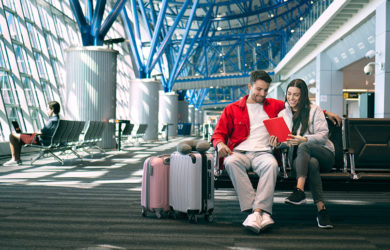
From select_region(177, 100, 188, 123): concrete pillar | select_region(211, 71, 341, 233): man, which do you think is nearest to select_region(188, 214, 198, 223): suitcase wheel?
select_region(211, 71, 341, 233): man

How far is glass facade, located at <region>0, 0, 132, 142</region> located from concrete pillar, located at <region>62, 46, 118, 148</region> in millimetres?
679

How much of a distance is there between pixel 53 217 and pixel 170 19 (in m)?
43.3

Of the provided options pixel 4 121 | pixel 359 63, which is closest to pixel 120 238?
pixel 4 121

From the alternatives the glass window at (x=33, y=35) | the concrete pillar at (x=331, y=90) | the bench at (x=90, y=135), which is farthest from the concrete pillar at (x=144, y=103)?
the bench at (x=90, y=135)

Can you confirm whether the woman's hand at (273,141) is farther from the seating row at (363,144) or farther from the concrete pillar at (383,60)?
the concrete pillar at (383,60)

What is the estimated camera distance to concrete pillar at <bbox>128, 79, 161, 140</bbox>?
Answer: 25.1 meters

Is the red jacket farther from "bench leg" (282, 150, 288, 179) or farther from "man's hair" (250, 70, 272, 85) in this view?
"bench leg" (282, 150, 288, 179)

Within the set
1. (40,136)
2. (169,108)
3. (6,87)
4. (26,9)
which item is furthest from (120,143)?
(169,108)

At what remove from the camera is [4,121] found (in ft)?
41.1

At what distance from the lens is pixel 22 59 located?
15695 millimetres

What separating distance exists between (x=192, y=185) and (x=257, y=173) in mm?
633

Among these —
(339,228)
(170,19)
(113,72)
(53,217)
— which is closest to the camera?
(339,228)

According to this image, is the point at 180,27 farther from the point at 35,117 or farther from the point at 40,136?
the point at 40,136

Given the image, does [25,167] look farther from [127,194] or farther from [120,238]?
[120,238]
